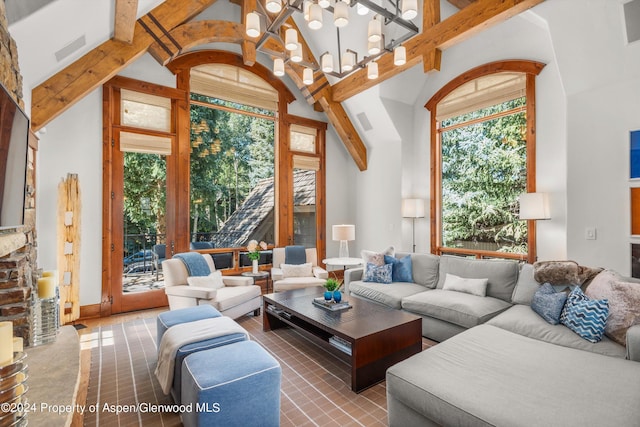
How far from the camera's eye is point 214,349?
213 cm

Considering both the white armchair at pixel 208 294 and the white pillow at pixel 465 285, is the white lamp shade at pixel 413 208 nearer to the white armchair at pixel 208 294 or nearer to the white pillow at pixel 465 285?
the white pillow at pixel 465 285

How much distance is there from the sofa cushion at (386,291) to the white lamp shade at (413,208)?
1624 mm

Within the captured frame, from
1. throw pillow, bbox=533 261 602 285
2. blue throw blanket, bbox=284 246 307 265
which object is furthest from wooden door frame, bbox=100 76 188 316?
throw pillow, bbox=533 261 602 285

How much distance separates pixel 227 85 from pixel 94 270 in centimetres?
335

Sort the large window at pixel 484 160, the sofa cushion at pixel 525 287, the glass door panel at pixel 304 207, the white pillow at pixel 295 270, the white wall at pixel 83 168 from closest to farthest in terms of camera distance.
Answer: the sofa cushion at pixel 525 287, the white wall at pixel 83 168, the large window at pixel 484 160, the white pillow at pixel 295 270, the glass door panel at pixel 304 207

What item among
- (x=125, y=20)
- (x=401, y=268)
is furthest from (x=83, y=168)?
(x=401, y=268)

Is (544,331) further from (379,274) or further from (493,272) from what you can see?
(379,274)

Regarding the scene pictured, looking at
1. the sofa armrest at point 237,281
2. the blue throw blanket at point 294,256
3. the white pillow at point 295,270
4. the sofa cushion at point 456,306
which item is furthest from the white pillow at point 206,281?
the sofa cushion at point 456,306

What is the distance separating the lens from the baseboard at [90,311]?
13.2 feet

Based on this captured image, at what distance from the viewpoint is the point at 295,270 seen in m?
4.88

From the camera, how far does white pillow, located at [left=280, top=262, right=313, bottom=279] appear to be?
191 inches

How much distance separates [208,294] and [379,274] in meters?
2.14

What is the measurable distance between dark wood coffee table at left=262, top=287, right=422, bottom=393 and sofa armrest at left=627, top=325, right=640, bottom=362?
1350 millimetres

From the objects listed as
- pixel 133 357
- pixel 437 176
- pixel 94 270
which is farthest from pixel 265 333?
pixel 437 176
